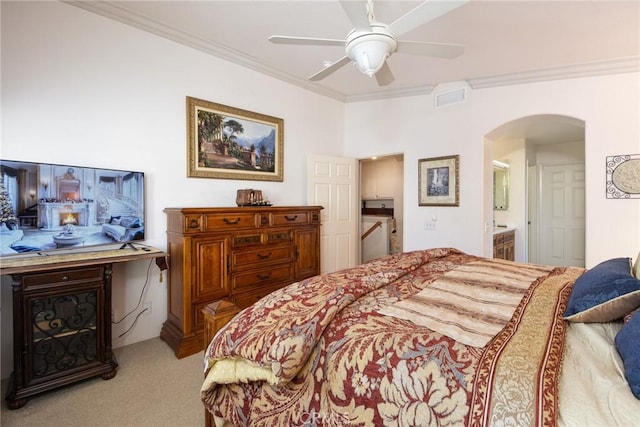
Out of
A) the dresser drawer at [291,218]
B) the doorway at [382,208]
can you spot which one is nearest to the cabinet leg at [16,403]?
the dresser drawer at [291,218]

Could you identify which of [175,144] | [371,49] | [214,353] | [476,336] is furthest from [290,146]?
[476,336]

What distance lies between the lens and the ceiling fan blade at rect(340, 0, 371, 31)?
1438mm

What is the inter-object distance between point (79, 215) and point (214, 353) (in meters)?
1.93

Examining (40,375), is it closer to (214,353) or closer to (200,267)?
(200,267)

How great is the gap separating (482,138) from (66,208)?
4283mm

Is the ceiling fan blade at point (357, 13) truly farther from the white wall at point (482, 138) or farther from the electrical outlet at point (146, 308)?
the electrical outlet at point (146, 308)

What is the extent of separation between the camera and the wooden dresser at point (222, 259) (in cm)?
252

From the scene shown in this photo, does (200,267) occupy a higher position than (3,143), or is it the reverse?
(3,143)

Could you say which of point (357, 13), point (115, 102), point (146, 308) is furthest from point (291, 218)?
point (357, 13)

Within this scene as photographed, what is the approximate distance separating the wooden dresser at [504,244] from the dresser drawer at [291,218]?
2680mm

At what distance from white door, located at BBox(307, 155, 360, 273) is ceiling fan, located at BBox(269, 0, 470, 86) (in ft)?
7.29

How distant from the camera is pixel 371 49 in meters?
1.73

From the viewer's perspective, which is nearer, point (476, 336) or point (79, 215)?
point (476, 336)

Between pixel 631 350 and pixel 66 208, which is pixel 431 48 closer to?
pixel 631 350
